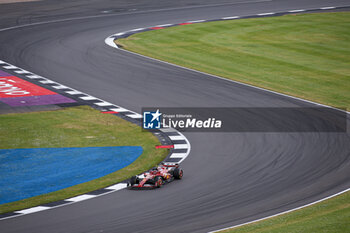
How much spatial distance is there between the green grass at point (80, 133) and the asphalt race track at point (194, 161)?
65.7 inches

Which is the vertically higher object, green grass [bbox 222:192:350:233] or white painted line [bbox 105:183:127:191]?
green grass [bbox 222:192:350:233]

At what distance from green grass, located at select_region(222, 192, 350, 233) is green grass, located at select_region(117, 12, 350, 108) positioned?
1311cm

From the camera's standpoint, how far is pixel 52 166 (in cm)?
2255

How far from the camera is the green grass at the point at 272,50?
33969 millimetres

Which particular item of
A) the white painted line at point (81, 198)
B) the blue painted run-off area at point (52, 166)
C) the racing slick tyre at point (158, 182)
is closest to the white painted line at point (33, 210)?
the white painted line at point (81, 198)

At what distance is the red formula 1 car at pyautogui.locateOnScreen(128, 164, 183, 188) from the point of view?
19938mm

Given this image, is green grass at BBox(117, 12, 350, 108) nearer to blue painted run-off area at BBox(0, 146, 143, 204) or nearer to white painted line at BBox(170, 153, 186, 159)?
white painted line at BBox(170, 153, 186, 159)

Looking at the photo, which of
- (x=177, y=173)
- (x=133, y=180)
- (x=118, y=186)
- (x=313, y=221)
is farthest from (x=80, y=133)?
(x=313, y=221)

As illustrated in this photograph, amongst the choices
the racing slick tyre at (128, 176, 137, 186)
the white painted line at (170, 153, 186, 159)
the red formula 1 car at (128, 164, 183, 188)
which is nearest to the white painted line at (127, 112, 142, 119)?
the white painted line at (170, 153, 186, 159)

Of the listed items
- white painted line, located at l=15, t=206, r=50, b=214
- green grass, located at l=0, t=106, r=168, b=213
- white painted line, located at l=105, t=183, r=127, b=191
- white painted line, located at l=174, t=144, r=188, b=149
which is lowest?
green grass, located at l=0, t=106, r=168, b=213

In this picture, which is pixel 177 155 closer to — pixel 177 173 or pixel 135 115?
pixel 177 173

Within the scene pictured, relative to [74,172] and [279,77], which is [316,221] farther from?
[279,77]

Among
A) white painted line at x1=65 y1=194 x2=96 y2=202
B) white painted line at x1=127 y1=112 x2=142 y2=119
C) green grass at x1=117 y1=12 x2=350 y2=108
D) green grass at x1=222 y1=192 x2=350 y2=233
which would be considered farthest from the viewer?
green grass at x1=117 y1=12 x2=350 y2=108

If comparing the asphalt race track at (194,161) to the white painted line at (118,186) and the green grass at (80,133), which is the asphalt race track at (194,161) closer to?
the white painted line at (118,186)
